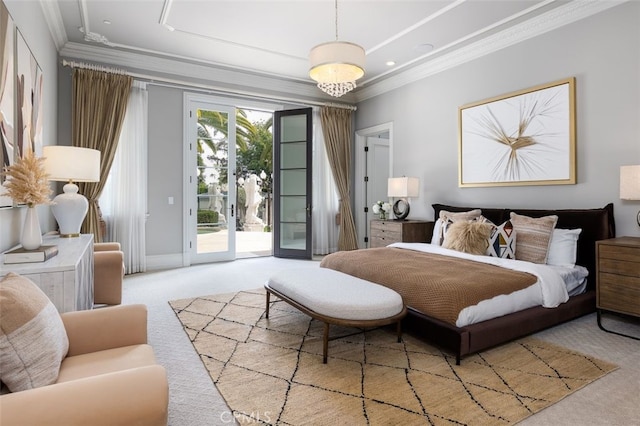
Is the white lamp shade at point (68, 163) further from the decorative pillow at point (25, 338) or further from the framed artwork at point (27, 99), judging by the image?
the decorative pillow at point (25, 338)

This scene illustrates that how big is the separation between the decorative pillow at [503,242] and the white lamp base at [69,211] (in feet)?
12.7

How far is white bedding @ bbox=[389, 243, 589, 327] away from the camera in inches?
97.0

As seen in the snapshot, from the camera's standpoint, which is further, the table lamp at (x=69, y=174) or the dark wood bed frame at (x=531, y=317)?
the table lamp at (x=69, y=174)

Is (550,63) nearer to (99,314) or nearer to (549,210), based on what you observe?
(549,210)

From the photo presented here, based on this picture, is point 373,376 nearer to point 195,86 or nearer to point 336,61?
point 336,61

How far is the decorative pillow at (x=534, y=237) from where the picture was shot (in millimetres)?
3361

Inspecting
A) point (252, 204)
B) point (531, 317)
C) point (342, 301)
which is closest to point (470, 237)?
point (531, 317)

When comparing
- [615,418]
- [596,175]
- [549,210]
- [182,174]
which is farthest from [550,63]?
[182,174]

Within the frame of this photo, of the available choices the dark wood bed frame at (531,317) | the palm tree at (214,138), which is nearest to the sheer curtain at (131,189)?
the palm tree at (214,138)

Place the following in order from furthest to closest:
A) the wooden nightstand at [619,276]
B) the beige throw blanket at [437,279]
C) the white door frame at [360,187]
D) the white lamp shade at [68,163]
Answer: the white door frame at [360,187] < the white lamp shade at [68,163] < the wooden nightstand at [619,276] < the beige throw blanket at [437,279]

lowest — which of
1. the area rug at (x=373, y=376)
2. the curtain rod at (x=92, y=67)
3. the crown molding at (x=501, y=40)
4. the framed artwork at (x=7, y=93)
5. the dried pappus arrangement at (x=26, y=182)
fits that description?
the area rug at (x=373, y=376)

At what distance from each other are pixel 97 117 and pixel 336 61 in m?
3.57

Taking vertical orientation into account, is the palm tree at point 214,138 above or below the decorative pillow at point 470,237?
above

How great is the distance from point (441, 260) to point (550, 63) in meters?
2.53
